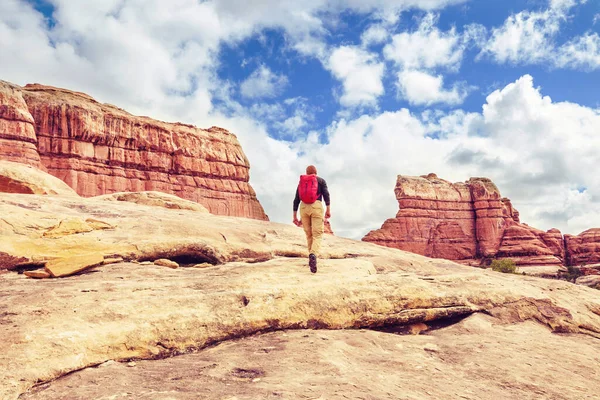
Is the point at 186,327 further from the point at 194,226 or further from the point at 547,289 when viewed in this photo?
the point at 547,289

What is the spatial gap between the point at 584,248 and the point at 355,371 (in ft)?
291

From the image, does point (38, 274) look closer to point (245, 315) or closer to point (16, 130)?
point (245, 315)

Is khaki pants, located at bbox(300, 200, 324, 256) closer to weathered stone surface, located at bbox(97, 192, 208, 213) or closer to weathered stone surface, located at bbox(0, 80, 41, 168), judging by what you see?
weathered stone surface, located at bbox(97, 192, 208, 213)

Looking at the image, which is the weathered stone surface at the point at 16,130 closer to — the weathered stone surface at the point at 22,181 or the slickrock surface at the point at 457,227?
the weathered stone surface at the point at 22,181

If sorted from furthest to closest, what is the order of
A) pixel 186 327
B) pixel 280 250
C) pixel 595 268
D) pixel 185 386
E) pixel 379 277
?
pixel 595 268, pixel 280 250, pixel 379 277, pixel 186 327, pixel 185 386

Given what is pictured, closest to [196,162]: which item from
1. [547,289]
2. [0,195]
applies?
[0,195]

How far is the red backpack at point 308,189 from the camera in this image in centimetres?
905

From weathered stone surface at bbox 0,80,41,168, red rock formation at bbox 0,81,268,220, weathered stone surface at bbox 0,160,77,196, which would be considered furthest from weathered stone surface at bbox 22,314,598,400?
red rock formation at bbox 0,81,268,220

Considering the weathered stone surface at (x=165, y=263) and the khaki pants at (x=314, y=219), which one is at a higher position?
the khaki pants at (x=314, y=219)

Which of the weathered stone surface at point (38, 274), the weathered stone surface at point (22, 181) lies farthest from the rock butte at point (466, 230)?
the weathered stone surface at point (38, 274)

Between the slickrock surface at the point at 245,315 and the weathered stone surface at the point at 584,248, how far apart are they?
77.8m

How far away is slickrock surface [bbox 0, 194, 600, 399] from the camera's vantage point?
4.79 meters

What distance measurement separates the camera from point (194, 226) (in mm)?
11219

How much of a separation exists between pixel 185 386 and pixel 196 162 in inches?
2588
